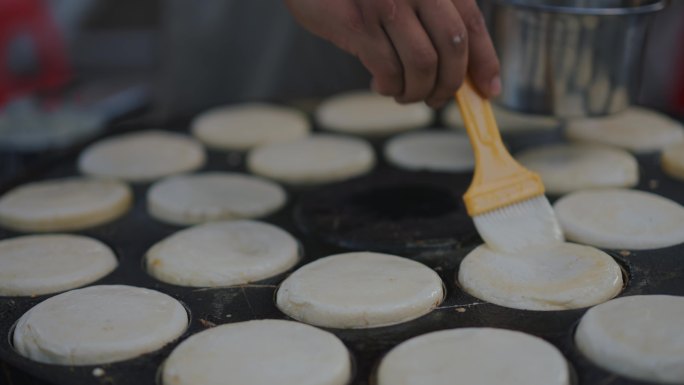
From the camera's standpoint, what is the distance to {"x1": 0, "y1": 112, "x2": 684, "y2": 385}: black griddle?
186 centimetres

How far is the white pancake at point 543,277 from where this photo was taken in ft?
6.69

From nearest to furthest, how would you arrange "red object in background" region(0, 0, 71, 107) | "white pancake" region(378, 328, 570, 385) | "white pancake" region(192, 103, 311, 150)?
1. "white pancake" region(378, 328, 570, 385)
2. "white pancake" region(192, 103, 311, 150)
3. "red object in background" region(0, 0, 71, 107)

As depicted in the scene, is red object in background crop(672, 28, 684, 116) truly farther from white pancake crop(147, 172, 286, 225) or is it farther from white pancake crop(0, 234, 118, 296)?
white pancake crop(0, 234, 118, 296)

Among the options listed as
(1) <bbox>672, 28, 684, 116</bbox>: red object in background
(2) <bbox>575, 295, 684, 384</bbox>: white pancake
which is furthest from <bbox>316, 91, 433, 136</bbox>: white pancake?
(1) <bbox>672, 28, 684, 116</bbox>: red object in background

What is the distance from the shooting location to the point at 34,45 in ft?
14.9

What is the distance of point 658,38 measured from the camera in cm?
502

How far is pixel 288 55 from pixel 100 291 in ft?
8.30

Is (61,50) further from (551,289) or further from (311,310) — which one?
(551,289)

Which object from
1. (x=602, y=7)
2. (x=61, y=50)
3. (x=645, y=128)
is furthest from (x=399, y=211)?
(x=61, y=50)

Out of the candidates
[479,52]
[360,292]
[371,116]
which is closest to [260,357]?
[360,292]

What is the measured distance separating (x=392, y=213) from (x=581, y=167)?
742 mm

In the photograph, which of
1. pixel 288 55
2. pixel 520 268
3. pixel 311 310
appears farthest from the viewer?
pixel 288 55

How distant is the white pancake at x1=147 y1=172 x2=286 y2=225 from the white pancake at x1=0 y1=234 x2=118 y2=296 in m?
0.30

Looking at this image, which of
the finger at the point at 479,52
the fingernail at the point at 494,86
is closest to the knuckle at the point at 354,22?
the finger at the point at 479,52
